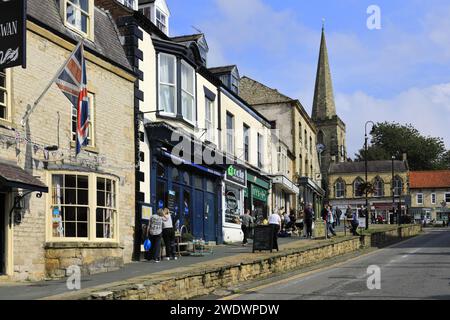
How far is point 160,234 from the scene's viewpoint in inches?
738

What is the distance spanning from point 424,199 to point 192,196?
236ft

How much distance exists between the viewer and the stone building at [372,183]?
84375 millimetres

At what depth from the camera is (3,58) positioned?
13.2m

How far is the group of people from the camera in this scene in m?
18.7

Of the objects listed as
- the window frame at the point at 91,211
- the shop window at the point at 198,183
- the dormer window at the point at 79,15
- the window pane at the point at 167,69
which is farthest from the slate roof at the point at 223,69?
the window frame at the point at 91,211

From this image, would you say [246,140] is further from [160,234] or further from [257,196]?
[160,234]

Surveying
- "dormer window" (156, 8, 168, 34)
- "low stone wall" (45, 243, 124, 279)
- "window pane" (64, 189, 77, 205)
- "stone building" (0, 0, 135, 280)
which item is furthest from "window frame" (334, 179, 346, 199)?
"window pane" (64, 189, 77, 205)

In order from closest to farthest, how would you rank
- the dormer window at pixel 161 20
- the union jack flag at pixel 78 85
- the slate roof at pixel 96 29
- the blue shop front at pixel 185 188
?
the union jack flag at pixel 78 85 < the slate roof at pixel 96 29 < the blue shop front at pixel 185 188 < the dormer window at pixel 161 20

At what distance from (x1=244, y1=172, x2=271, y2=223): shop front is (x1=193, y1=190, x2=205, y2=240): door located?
6.11 m

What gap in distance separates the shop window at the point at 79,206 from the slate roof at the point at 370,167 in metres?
70.9

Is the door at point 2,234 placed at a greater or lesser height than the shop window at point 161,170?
lesser

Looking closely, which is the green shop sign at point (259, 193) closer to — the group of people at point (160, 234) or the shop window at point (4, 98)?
the group of people at point (160, 234)

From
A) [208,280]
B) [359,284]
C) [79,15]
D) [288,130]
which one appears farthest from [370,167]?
[208,280]
